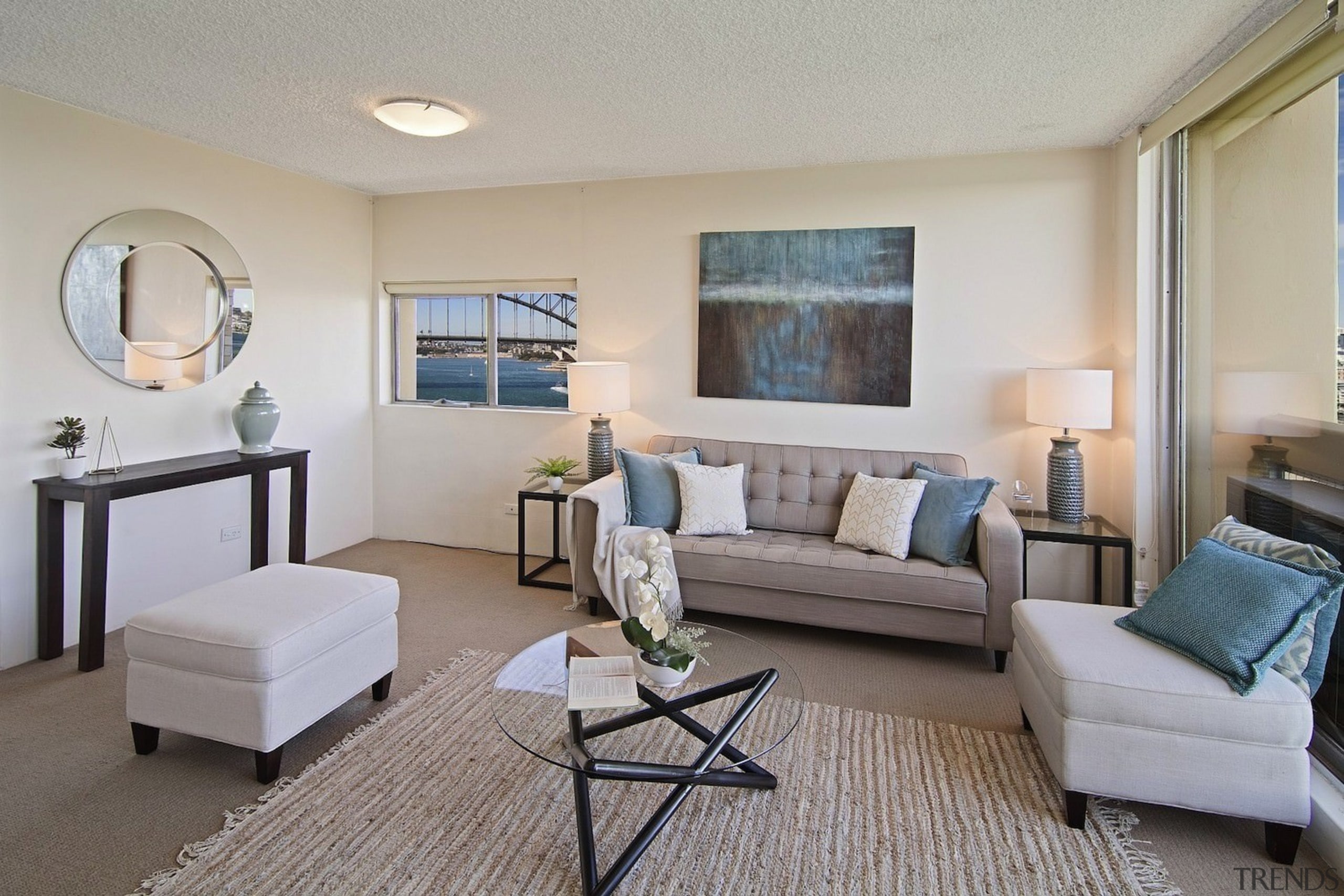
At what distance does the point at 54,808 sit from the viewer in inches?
83.8

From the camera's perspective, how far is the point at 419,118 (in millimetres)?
3223

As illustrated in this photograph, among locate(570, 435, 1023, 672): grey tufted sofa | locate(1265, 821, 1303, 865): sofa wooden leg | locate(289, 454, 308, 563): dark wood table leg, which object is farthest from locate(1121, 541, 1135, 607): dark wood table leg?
locate(289, 454, 308, 563): dark wood table leg

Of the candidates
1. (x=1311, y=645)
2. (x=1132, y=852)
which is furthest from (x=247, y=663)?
(x=1311, y=645)

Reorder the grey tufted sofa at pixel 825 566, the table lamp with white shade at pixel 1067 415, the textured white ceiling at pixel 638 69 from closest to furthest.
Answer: the textured white ceiling at pixel 638 69, the grey tufted sofa at pixel 825 566, the table lamp with white shade at pixel 1067 415

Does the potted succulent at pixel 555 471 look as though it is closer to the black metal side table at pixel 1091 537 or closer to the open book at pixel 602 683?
the open book at pixel 602 683

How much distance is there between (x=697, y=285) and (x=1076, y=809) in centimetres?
324

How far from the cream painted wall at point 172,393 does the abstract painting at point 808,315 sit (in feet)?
7.97

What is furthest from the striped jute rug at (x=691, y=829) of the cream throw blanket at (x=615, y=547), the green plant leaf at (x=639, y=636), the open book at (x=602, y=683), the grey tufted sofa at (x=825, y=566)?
the cream throw blanket at (x=615, y=547)

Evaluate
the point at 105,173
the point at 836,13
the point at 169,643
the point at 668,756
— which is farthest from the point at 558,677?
the point at 105,173

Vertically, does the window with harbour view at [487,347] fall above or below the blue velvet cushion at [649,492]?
above

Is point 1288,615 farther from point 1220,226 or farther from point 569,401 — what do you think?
point 569,401

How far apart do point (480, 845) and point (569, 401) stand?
8.86 feet

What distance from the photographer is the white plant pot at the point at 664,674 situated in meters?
2.12

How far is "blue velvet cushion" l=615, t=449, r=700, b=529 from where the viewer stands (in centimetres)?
385
